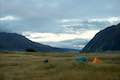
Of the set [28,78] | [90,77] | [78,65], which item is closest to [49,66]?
[78,65]

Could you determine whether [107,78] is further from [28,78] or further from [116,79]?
[28,78]

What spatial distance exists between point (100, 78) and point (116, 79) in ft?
4.99

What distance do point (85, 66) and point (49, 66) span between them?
5215 millimetres

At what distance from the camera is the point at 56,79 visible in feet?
83.0

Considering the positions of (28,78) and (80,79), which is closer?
(80,79)

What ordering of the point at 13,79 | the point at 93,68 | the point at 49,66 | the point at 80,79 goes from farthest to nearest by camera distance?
the point at 49,66 < the point at 93,68 < the point at 13,79 < the point at 80,79

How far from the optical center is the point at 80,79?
24.8 m

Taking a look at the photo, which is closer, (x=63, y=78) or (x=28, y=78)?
(x=63, y=78)

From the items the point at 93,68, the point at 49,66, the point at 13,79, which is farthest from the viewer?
the point at 49,66

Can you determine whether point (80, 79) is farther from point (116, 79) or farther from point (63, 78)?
point (116, 79)

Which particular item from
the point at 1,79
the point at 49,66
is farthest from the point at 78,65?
the point at 1,79

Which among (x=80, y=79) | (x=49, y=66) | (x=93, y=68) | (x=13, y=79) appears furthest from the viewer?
(x=49, y=66)

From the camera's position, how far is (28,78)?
28.1 metres

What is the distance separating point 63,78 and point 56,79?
651mm
